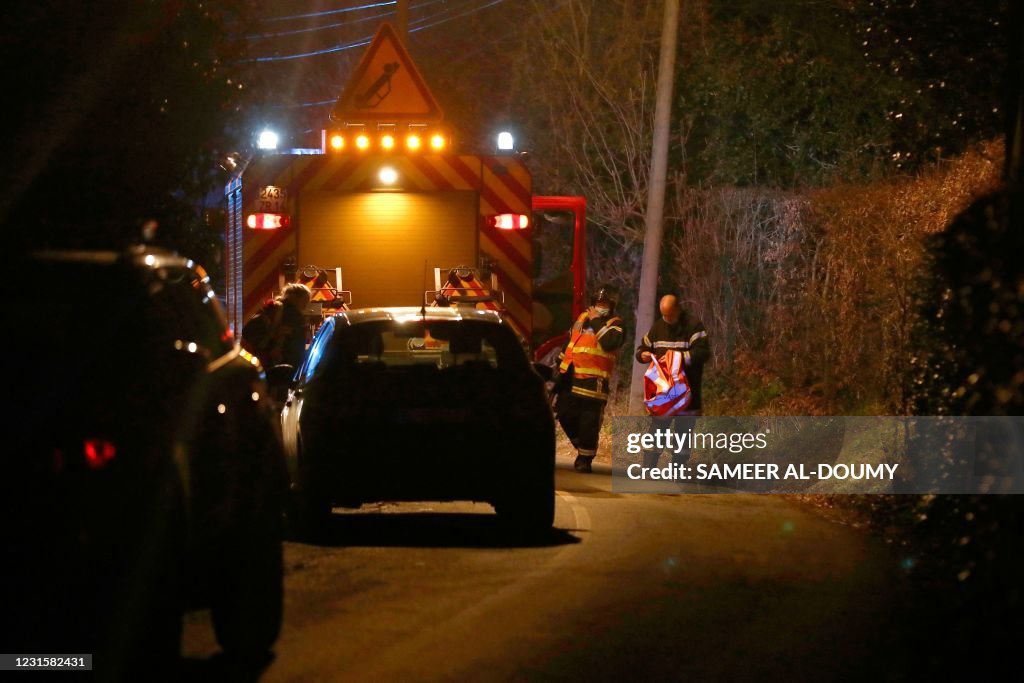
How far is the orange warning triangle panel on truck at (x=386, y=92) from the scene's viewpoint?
1367cm

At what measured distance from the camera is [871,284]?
1441 centimetres

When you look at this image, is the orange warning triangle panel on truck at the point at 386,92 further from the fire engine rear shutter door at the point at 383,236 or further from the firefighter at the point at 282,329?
the firefighter at the point at 282,329

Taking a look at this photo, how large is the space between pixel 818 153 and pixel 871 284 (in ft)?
20.0

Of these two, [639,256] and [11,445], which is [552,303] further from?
[11,445]

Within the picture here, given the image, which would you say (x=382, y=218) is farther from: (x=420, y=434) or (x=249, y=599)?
(x=249, y=599)

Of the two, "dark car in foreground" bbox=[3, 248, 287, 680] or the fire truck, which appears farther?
the fire truck

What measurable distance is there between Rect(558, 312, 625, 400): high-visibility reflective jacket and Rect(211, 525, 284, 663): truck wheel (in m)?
7.91

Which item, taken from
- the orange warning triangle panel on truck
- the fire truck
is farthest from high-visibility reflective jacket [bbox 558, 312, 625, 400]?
the orange warning triangle panel on truck

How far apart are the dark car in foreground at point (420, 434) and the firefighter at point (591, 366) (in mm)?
4453

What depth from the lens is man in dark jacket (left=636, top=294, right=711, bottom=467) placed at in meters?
14.7

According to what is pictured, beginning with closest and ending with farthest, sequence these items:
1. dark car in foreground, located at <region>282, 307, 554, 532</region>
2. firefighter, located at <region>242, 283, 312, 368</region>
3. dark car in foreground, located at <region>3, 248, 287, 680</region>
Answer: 1. dark car in foreground, located at <region>3, 248, 287, 680</region>
2. dark car in foreground, located at <region>282, 307, 554, 532</region>
3. firefighter, located at <region>242, 283, 312, 368</region>

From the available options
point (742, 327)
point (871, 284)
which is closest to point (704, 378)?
point (742, 327)

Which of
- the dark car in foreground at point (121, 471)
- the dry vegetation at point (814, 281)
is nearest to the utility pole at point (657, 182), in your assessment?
the dry vegetation at point (814, 281)

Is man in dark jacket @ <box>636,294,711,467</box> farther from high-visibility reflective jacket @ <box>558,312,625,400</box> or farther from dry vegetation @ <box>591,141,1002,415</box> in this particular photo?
dry vegetation @ <box>591,141,1002,415</box>
